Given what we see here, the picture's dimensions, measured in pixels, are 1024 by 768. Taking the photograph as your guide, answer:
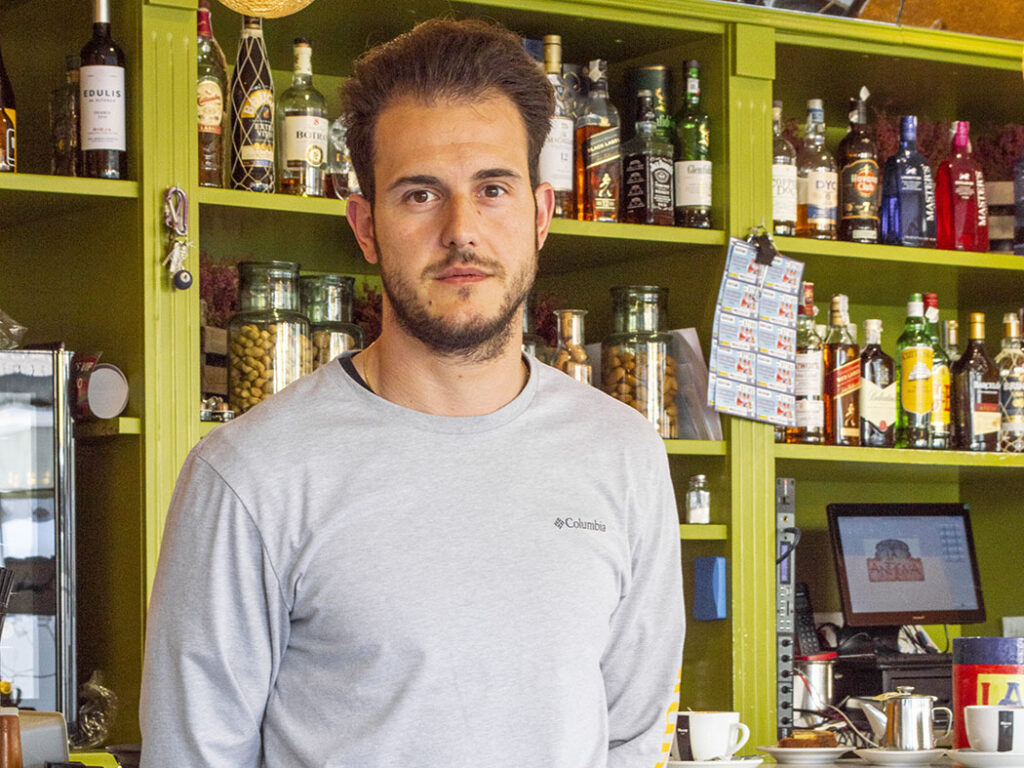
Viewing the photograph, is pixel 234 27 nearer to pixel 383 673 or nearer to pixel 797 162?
pixel 797 162

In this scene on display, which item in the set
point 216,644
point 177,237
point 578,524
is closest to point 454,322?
point 578,524

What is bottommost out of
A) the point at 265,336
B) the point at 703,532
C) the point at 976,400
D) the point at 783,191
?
the point at 703,532

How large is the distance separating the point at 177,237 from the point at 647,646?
980 mm

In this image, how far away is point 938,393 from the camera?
277cm

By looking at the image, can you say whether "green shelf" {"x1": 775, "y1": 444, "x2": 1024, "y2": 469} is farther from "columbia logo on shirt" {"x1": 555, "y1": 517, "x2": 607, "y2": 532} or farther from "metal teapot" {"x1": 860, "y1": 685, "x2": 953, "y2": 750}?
"columbia logo on shirt" {"x1": 555, "y1": 517, "x2": 607, "y2": 532}

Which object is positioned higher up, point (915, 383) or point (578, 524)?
point (915, 383)

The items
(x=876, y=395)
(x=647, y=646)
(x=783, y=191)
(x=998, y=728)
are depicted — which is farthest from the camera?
(x=876, y=395)

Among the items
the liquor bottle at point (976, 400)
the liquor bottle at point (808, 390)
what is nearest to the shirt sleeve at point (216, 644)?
the liquor bottle at point (808, 390)

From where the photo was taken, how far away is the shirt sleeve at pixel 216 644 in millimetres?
1270

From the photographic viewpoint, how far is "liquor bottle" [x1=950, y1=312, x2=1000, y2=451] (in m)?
2.79

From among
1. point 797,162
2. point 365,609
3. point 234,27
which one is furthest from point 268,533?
point 797,162

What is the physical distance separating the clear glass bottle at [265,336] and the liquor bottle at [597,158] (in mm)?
517

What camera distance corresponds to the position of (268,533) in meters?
1.27

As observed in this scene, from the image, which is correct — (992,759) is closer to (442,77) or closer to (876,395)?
(876,395)
